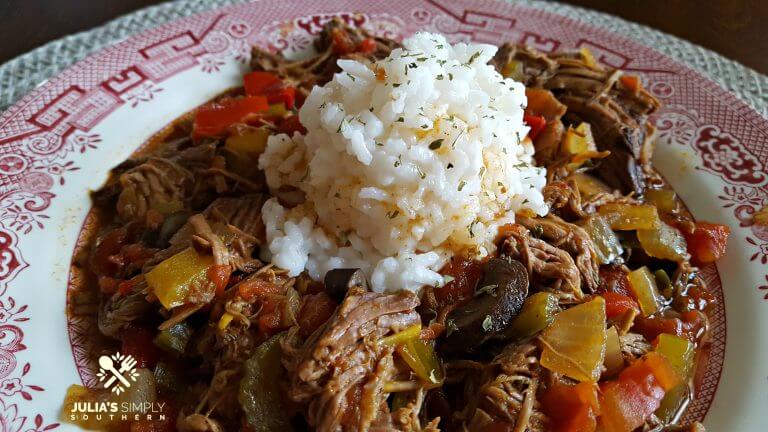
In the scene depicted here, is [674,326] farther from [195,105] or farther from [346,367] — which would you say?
[195,105]

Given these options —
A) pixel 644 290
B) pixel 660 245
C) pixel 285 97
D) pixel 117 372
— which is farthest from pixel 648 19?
pixel 117 372

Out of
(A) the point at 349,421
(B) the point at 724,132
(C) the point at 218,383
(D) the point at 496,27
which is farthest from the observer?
(D) the point at 496,27

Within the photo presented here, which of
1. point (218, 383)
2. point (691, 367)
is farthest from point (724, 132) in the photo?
point (218, 383)

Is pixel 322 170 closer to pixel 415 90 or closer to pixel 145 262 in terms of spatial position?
pixel 415 90

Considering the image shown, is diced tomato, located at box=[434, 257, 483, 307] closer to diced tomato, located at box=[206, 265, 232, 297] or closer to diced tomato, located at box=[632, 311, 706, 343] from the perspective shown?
diced tomato, located at box=[632, 311, 706, 343]

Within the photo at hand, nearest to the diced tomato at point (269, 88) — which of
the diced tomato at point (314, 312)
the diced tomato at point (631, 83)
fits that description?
the diced tomato at point (314, 312)
